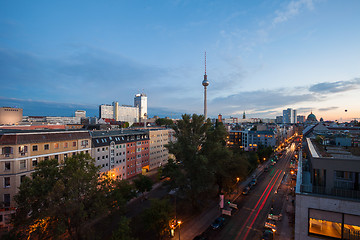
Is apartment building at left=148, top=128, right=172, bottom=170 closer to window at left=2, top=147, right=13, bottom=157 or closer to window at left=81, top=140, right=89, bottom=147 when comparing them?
window at left=81, top=140, right=89, bottom=147

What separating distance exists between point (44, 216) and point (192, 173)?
2122 centimetres

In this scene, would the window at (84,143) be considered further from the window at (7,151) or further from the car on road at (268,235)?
the car on road at (268,235)

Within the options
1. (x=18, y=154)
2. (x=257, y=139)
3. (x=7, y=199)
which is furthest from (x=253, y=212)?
(x=257, y=139)

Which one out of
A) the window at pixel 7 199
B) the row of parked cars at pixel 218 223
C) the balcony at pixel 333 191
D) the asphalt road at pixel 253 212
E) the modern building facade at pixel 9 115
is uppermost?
the modern building facade at pixel 9 115

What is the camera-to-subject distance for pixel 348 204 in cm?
1330

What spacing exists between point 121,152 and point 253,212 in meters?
36.8

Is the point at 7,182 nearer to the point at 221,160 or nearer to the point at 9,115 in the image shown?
the point at 221,160

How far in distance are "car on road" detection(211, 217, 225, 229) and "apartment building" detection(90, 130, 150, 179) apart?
28359 millimetres

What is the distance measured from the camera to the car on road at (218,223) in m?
27.0

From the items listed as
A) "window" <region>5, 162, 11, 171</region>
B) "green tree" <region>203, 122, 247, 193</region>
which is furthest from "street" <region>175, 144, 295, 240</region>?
"window" <region>5, 162, 11, 171</region>

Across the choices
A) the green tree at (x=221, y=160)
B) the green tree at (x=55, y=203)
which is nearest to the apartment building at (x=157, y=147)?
the green tree at (x=221, y=160)

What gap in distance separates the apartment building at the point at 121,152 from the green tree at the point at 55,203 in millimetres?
22373

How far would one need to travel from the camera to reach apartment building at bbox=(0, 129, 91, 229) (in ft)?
91.4

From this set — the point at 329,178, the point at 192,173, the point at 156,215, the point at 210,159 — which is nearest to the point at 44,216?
the point at 156,215
